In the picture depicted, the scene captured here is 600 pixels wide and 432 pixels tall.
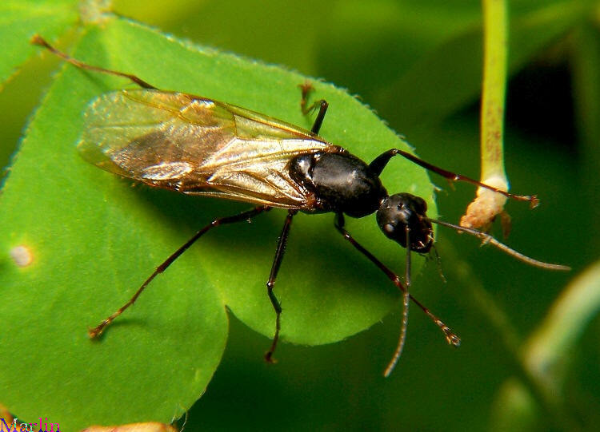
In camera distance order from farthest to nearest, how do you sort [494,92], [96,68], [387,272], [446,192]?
[446,192]
[96,68]
[494,92]
[387,272]

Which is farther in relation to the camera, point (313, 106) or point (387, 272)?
point (313, 106)

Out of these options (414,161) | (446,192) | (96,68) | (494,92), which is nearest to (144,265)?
(96,68)

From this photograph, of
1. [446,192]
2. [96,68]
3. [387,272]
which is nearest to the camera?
[387,272]


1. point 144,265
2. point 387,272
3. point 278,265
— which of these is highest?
point 387,272

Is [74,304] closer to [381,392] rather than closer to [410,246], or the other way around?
[410,246]

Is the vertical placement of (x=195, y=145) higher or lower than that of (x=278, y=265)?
higher

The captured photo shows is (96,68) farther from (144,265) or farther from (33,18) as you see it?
(144,265)

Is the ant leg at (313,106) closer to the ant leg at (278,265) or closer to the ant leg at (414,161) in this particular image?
the ant leg at (414,161)
